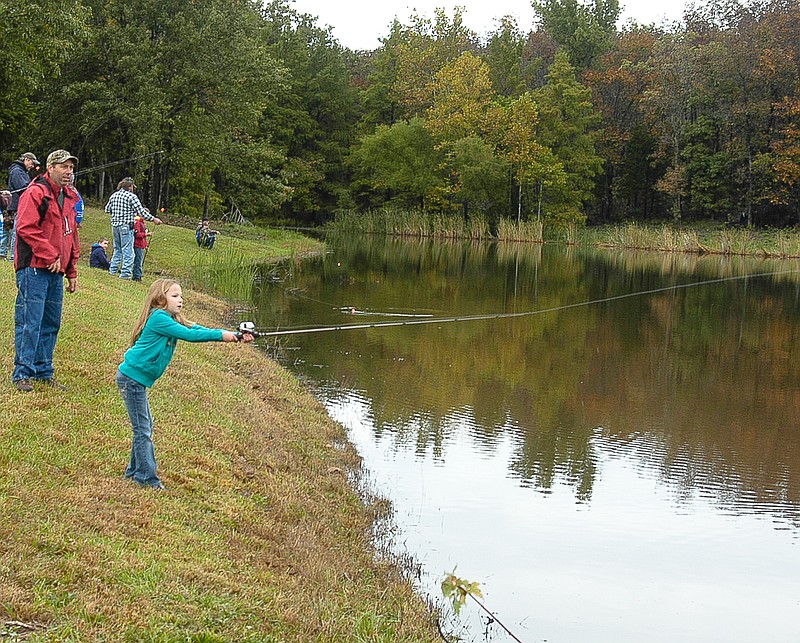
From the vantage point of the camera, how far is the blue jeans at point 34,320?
742cm

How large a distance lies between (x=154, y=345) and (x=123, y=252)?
38.1ft

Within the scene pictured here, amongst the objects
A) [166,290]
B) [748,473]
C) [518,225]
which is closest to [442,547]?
[166,290]

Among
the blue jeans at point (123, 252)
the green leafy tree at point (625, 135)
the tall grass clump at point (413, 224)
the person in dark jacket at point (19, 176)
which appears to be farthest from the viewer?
the green leafy tree at point (625, 135)

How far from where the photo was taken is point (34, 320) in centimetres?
742

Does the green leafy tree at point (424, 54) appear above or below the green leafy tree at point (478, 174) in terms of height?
above

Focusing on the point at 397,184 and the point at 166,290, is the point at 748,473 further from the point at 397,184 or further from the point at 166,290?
the point at 397,184

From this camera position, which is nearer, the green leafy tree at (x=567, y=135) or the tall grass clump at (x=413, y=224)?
the tall grass clump at (x=413, y=224)

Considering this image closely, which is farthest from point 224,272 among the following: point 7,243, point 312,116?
point 312,116

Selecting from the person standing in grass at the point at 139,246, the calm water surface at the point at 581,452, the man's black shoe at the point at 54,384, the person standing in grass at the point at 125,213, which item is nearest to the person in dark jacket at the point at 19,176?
the person standing in grass at the point at 125,213

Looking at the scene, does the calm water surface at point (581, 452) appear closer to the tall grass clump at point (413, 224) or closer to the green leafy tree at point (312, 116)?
the tall grass clump at point (413, 224)

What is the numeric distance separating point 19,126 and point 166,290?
112 feet

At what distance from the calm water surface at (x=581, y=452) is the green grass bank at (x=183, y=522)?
0.75 m

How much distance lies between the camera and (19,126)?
121ft

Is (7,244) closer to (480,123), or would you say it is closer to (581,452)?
(581,452)
